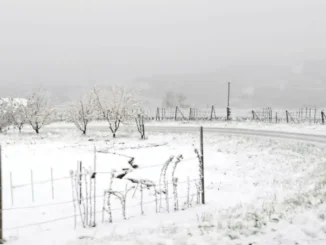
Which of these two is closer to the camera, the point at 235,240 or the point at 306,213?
the point at 235,240

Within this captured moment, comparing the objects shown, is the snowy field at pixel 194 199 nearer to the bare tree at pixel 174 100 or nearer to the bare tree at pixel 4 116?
the bare tree at pixel 4 116

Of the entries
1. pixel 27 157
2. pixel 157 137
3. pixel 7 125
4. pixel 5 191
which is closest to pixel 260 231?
pixel 5 191

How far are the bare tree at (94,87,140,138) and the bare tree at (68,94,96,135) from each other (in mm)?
781

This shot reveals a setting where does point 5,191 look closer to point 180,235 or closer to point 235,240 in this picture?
point 180,235

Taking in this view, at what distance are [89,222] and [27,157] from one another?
8567 mm

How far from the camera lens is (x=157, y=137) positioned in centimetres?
2702

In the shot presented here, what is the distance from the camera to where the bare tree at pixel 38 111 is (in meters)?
32.2

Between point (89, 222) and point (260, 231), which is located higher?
point (260, 231)

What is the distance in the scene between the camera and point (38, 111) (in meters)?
32.9

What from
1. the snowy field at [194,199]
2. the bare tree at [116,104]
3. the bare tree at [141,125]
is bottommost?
the snowy field at [194,199]

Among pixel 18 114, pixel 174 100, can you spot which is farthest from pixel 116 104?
pixel 174 100

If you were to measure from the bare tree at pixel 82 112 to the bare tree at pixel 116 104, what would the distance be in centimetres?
78

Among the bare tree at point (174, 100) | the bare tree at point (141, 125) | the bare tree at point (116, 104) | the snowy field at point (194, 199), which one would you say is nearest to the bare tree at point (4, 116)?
the bare tree at point (116, 104)

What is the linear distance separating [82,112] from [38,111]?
5504 millimetres
